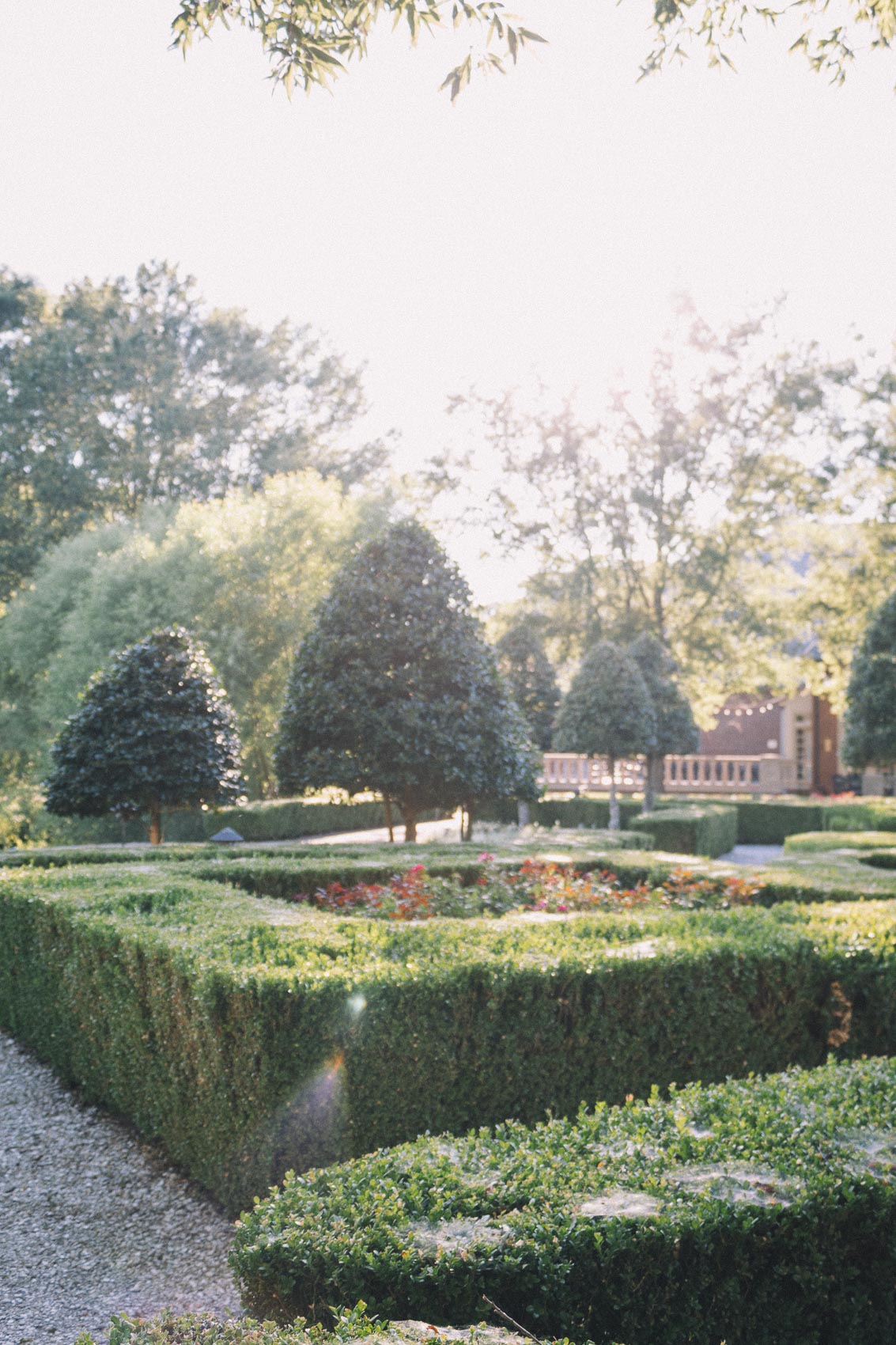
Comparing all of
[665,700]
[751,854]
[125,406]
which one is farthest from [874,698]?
[125,406]

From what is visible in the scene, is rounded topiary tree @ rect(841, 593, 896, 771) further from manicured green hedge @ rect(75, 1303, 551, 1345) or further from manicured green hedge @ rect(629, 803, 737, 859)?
manicured green hedge @ rect(75, 1303, 551, 1345)

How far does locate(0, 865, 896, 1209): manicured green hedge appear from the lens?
416 centimetres

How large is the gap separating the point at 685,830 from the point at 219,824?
9.22 metres

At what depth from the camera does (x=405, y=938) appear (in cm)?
516

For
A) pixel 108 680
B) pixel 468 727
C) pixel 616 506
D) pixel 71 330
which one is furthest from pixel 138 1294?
pixel 71 330

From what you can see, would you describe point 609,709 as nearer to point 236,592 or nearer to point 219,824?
point 219,824

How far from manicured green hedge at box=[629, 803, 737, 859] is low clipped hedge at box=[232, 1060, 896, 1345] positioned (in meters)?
14.5

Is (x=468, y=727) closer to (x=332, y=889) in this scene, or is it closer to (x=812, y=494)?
(x=332, y=889)

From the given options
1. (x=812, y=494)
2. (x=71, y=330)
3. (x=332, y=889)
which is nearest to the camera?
(x=332, y=889)

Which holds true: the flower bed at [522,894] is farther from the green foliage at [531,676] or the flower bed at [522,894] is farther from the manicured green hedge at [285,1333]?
the green foliage at [531,676]

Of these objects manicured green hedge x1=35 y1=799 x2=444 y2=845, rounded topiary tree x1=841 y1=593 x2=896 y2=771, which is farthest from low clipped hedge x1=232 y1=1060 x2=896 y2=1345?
rounded topiary tree x1=841 y1=593 x2=896 y2=771

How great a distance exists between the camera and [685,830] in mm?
18422

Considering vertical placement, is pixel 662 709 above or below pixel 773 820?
above

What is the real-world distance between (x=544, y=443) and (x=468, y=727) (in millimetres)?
17925
